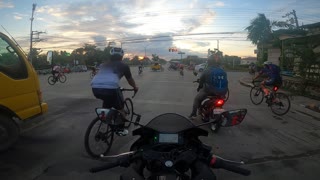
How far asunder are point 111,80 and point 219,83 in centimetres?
306

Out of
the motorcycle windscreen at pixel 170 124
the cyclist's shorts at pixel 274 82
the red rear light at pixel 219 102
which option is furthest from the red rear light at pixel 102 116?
the cyclist's shorts at pixel 274 82

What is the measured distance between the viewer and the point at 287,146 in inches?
273

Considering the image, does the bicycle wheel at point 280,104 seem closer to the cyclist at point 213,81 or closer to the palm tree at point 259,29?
the cyclist at point 213,81

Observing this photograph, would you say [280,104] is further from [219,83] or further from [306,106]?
[219,83]

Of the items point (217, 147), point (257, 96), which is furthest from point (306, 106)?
point (217, 147)

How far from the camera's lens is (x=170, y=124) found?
10.2 ft

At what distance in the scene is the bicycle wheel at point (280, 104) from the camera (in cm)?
1080

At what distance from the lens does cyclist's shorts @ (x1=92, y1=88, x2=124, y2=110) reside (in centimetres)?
605

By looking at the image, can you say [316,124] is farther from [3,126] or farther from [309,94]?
[3,126]

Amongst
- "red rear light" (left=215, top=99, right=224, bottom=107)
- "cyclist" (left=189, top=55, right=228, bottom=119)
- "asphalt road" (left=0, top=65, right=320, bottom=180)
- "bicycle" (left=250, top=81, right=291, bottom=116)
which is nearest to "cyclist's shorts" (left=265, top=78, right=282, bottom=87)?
"bicycle" (left=250, top=81, right=291, bottom=116)

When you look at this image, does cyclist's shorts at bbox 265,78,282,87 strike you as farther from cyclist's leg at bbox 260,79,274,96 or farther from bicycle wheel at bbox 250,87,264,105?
bicycle wheel at bbox 250,87,264,105

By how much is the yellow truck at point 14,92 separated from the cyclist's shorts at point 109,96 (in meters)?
1.50

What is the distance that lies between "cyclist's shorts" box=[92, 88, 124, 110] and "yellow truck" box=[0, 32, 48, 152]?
150 centimetres

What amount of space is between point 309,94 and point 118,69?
1198 cm
